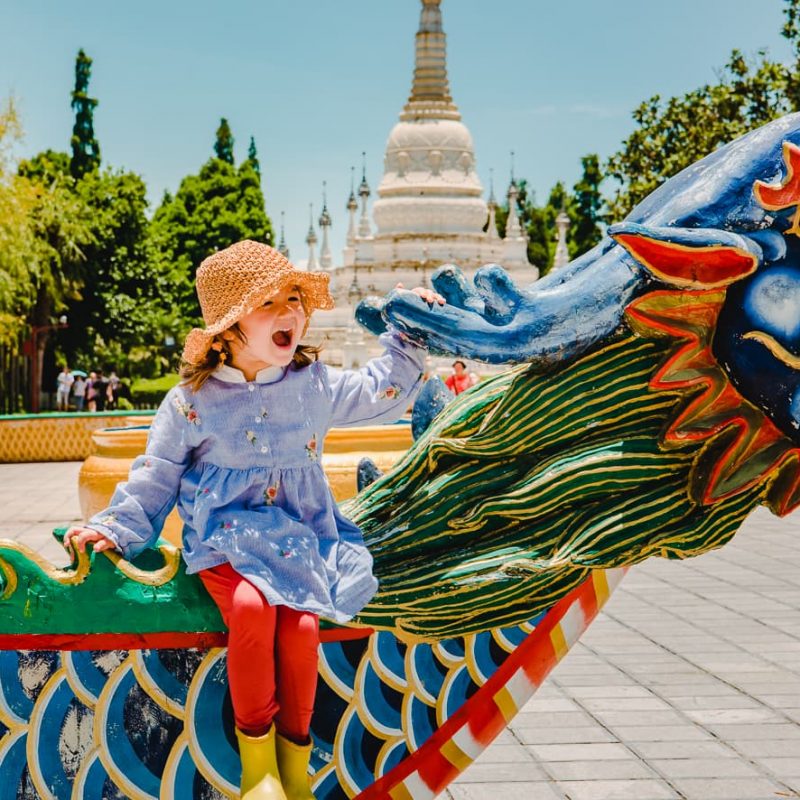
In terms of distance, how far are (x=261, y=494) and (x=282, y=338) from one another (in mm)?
327

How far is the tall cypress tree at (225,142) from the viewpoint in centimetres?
5272

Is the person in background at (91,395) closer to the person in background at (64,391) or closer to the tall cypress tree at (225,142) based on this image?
the person in background at (64,391)

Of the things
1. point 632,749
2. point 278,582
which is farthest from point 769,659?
point 278,582

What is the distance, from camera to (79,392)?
79.5 feet

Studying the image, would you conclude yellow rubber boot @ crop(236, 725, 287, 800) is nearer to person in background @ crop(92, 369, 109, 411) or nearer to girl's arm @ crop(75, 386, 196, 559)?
girl's arm @ crop(75, 386, 196, 559)

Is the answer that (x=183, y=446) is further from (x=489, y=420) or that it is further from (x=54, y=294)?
(x=54, y=294)

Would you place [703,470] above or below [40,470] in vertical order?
above

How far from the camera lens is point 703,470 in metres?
2.51

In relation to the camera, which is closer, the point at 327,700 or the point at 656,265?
the point at 656,265

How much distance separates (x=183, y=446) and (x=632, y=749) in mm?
2738

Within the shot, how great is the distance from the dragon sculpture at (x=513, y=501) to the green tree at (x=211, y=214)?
40764 millimetres

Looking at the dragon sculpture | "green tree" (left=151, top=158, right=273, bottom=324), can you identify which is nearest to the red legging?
the dragon sculpture

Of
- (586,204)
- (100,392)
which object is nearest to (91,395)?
(100,392)

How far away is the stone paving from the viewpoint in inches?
167
